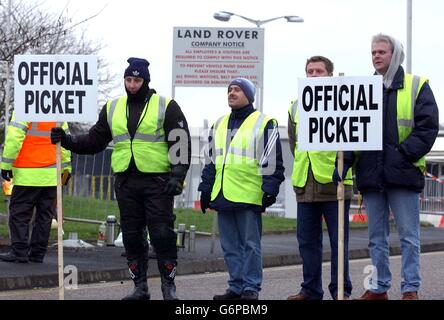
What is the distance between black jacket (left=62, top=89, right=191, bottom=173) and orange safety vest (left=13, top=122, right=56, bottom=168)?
9.54 ft

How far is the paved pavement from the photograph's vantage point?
12578mm

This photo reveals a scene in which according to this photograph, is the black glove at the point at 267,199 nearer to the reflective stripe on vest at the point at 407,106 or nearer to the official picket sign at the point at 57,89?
the reflective stripe on vest at the point at 407,106

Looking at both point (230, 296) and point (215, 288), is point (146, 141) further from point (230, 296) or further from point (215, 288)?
point (215, 288)

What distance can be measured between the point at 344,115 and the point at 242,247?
1.93 metres

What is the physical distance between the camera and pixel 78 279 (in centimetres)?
1301

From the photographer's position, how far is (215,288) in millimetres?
12453

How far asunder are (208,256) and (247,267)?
5274mm

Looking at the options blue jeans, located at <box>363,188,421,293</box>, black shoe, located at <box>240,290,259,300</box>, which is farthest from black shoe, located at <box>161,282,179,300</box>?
blue jeans, located at <box>363,188,421,293</box>

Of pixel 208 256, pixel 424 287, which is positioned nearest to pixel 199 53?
pixel 208 256

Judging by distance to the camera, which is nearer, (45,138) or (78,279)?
(78,279)

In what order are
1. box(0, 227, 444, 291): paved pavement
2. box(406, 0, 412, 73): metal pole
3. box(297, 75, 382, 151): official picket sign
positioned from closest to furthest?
box(297, 75, 382, 151): official picket sign → box(0, 227, 444, 291): paved pavement → box(406, 0, 412, 73): metal pole

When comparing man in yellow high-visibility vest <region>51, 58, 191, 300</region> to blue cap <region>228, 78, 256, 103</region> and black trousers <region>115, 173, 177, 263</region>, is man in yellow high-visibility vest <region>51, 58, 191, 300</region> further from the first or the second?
blue cap <region>228, 78, 256, 103</region>

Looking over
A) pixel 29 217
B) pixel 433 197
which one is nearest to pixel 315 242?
pixel 29 217

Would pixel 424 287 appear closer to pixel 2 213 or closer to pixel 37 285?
pixel 37 285
